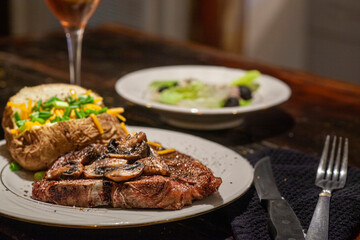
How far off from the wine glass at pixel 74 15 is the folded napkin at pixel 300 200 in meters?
0.86

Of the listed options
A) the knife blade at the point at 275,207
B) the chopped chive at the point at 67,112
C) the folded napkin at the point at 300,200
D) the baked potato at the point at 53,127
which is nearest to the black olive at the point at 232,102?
the folded napkin at the point at 300,200

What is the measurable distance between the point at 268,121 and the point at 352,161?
0.48m

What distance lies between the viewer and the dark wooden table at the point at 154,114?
113 cm

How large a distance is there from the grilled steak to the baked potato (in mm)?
161

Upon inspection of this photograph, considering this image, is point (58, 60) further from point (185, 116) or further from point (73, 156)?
point (73, 156)

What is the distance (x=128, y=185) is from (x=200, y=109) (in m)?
0.80

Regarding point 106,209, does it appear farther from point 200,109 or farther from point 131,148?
point 200,109

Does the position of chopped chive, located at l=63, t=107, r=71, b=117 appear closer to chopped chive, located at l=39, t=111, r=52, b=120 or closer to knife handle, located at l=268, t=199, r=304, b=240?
chopped chive, located at l=39, t=111, r=52, b=120

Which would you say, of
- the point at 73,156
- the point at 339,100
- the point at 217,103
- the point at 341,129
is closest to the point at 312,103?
the point at 339,100

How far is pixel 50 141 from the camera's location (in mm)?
1310

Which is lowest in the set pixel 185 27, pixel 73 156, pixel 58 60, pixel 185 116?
pixel 185 27

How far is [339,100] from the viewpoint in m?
2.39

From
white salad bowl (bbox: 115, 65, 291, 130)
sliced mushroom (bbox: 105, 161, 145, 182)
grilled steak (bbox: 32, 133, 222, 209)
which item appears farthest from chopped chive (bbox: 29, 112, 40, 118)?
white salad bowl (bbox: 115, 65, 291, 130)

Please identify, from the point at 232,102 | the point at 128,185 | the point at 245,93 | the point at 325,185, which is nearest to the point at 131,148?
the point at 128,185
